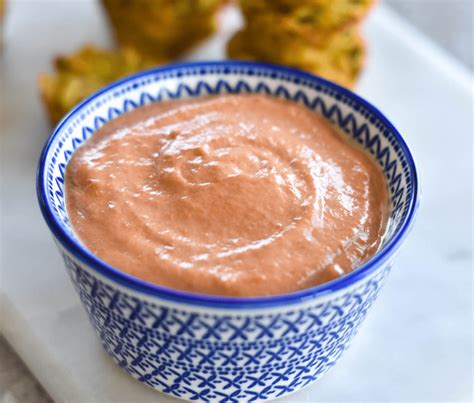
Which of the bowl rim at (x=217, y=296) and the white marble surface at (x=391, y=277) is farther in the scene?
the white marble surface at (x=391, y=277)

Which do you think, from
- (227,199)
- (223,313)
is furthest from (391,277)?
(223,313)

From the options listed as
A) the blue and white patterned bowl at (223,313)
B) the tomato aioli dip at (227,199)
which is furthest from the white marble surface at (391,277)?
the tomato aioli dip at (227,199)

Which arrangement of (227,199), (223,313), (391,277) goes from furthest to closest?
(391,277) → (227,199) → (223,313)

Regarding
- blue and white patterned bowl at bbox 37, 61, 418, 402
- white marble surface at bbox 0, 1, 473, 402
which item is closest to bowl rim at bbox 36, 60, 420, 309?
blue and white patterned bowl at bbox 37, 61, 418, 402

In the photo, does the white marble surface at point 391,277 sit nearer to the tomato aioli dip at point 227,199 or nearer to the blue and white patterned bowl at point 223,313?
the blue and white patterned bowl at point 223,313

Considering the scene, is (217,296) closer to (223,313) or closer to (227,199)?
(223,313)

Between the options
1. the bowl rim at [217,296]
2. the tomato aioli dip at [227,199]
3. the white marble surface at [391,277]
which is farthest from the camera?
the white marble surface at [391,277]

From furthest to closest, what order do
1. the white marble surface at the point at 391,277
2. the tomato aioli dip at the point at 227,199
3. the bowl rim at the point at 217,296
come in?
the white marble surface at the point at 391,277 → the tomato aioli dip at the point at 227,199 → the bowl rim at the point at 217,296

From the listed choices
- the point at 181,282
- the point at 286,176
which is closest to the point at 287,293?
the point at 181,282
